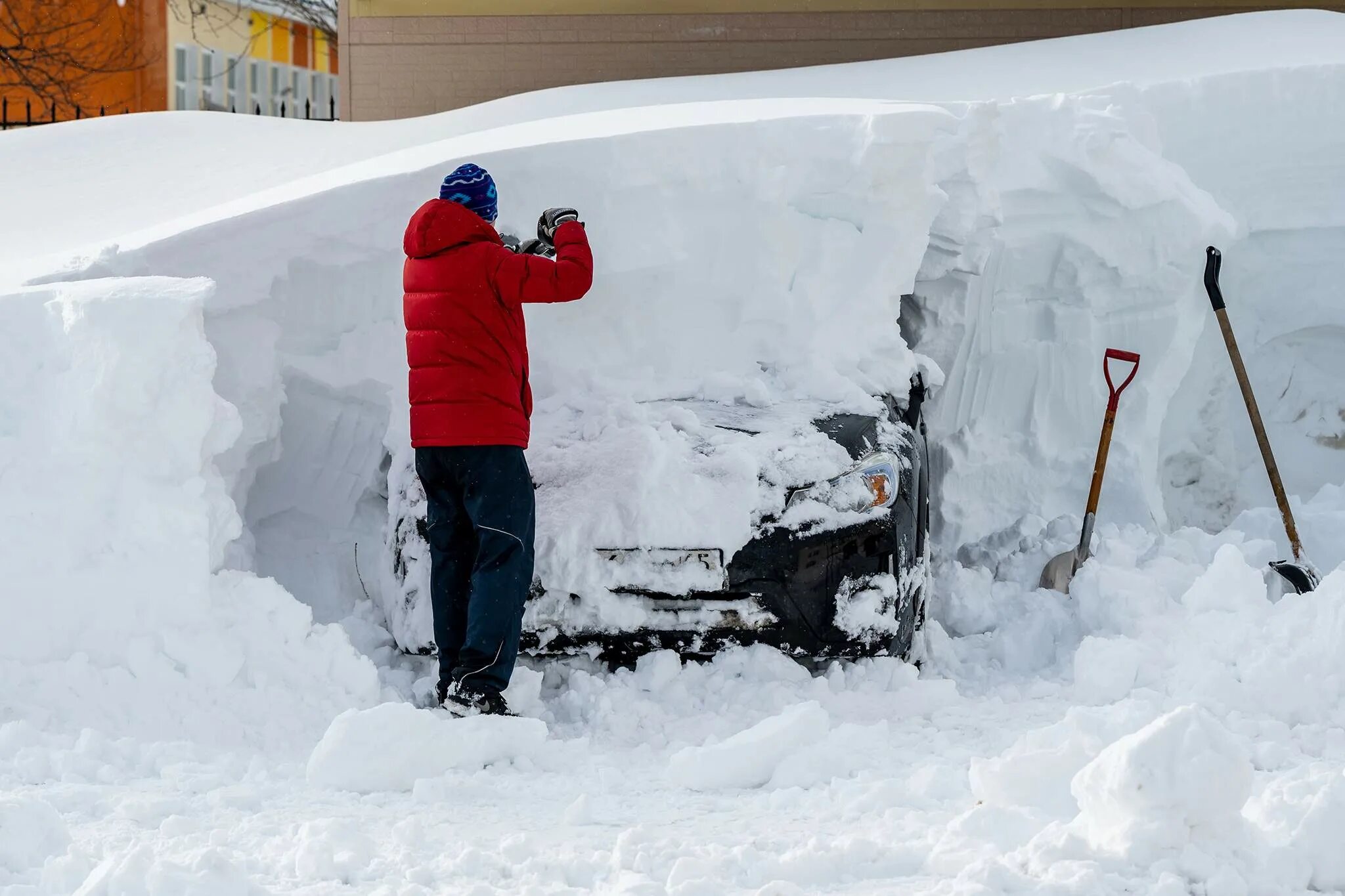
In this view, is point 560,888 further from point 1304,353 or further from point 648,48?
point 648,48

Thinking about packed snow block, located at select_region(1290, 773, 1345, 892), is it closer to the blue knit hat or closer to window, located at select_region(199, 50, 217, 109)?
the blue knit hat

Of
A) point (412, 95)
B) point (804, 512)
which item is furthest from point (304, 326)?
point (412, 95)

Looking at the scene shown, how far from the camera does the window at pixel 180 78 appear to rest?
25.3 m

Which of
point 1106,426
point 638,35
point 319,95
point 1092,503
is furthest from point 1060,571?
point 319,95

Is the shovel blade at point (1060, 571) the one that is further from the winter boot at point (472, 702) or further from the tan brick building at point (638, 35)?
the tan brick building at point (638, 35)

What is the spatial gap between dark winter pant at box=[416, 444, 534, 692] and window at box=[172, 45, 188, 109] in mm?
22969

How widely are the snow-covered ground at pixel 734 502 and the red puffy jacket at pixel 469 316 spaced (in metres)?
0.46

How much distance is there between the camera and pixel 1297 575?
558 cm

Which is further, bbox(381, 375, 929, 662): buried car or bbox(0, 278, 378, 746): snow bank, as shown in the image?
bbox(381, 375, 929, 662): buried car

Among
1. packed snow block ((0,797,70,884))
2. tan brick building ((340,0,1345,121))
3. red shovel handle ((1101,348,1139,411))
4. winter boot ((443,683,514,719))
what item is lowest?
winter boot ((443,683,514,719))

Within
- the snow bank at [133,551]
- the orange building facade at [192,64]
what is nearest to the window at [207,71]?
the orange building facade at [192,64]

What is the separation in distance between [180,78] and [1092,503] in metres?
24.4

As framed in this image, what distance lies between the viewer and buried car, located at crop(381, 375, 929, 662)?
4.45 meters

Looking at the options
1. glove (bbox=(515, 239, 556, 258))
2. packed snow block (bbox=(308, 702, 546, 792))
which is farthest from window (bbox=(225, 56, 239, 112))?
packed snow block (bbox=(308, 702, 546, 792))
